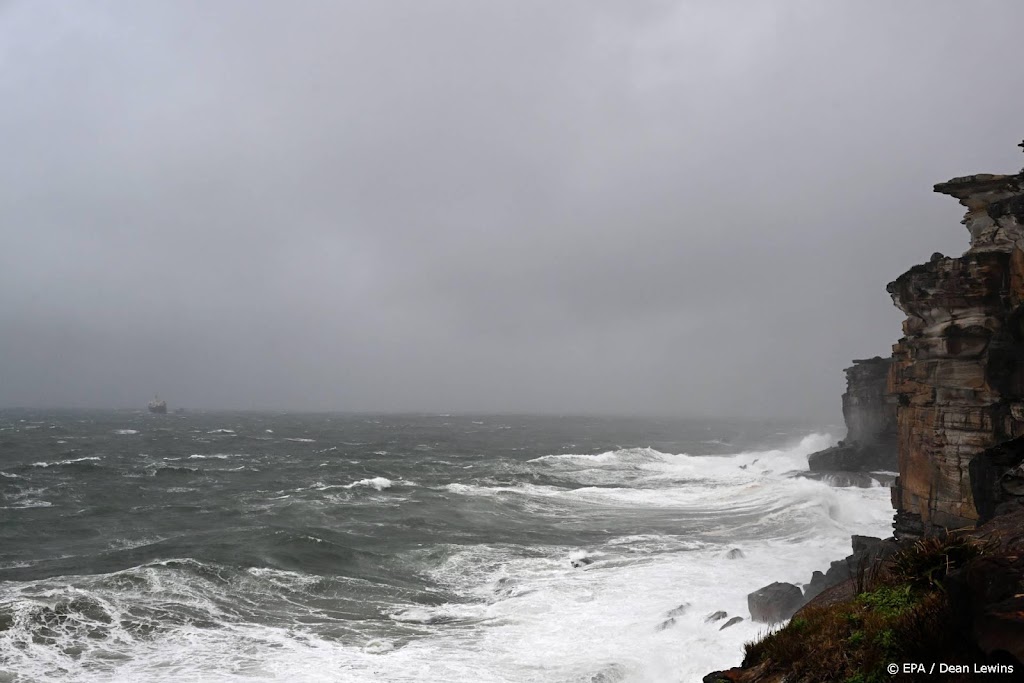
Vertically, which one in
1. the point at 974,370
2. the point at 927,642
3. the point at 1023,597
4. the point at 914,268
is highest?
the point at 914,268

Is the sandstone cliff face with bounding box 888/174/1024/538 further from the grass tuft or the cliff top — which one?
the grass tuft

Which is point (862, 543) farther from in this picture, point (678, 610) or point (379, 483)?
point (379, 483)

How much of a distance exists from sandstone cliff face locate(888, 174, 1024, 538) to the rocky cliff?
2655 centimetres

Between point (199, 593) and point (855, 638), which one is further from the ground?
point (855, 638)

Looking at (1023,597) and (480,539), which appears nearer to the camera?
(1023,597)

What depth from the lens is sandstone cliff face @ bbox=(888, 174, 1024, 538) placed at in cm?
1464

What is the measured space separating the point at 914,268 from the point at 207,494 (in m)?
38.6

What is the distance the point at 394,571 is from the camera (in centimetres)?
2261

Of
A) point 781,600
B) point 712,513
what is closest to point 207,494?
point 712,513

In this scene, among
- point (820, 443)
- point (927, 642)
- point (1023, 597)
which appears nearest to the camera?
point (1023, 597)

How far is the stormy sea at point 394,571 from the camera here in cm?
1473

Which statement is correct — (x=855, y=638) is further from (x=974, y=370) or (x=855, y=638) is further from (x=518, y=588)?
(x=518, y=588)

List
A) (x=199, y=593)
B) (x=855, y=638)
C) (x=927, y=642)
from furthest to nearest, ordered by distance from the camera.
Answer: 1. (x=199, y=593)
2. (x=855, y=638)
3. (x=927, y=642)

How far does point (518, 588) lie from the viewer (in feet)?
66.7
